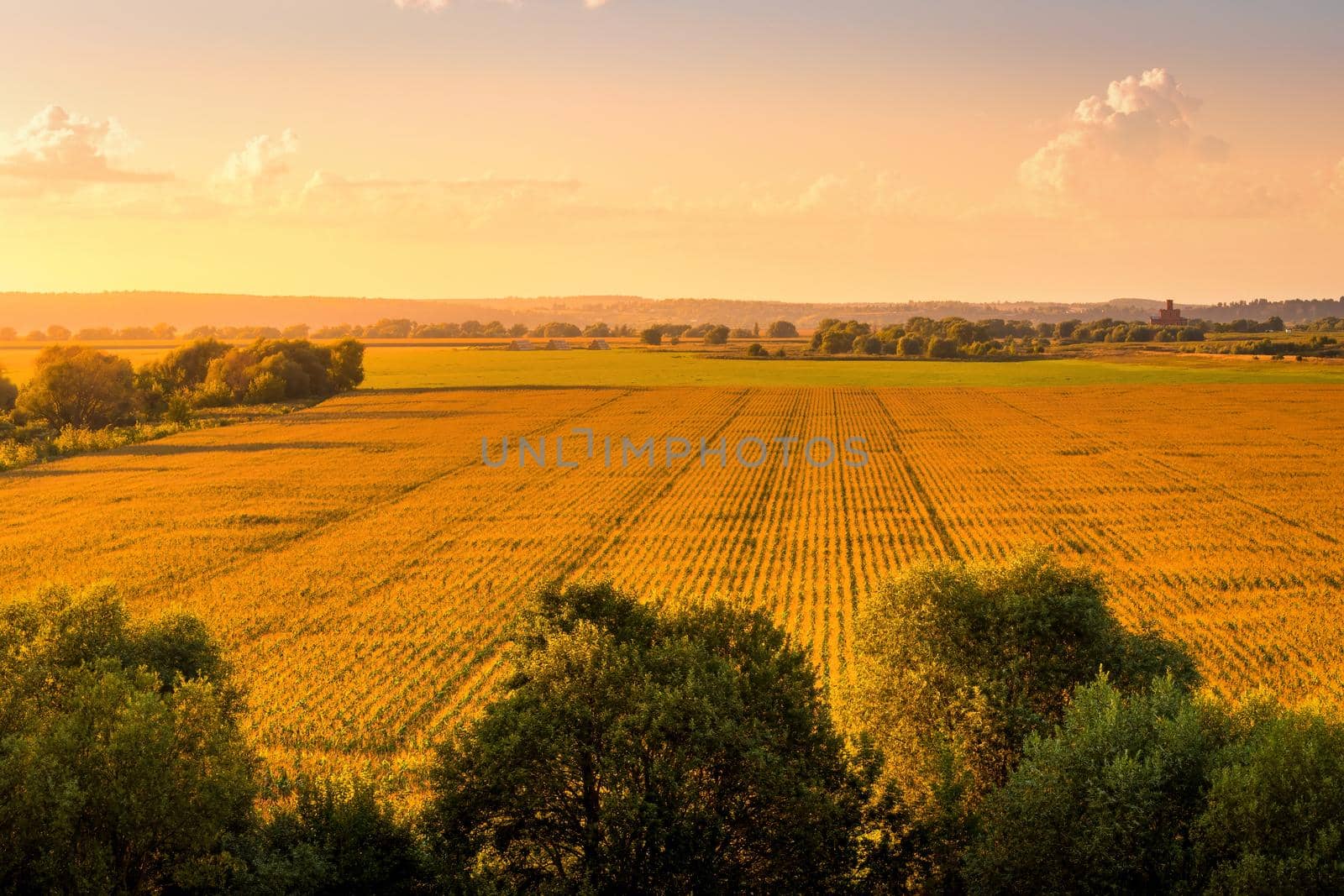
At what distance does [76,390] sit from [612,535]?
234 feet

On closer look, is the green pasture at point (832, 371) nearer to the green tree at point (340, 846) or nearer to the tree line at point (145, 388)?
the tree line at point (145, 388)

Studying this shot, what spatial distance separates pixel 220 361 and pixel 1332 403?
12140cm

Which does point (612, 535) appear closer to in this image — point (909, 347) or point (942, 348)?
point (942, 348)

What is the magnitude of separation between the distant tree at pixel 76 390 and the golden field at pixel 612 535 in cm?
1622

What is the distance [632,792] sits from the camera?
17.2 m

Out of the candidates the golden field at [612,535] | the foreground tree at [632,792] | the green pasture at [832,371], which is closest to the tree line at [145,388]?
the golden field at [612,535]

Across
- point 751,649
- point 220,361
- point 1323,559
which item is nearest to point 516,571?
point 751,649

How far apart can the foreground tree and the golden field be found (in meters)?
5.32

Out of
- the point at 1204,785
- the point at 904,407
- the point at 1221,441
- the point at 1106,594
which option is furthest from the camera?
the point at 904,407

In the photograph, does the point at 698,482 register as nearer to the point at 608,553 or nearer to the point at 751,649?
the point at 608,553

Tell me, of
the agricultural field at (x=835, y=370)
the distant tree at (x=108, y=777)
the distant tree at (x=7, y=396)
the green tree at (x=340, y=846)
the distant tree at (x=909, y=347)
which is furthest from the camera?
the distant tree at (x=909, y=347)

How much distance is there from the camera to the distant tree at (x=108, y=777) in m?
14.9

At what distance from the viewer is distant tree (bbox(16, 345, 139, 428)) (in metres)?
90.9

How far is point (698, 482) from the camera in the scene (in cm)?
6209
